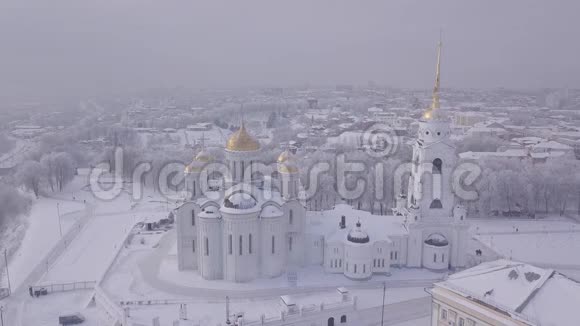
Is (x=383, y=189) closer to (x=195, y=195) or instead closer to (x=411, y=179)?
(x=411, y=179)

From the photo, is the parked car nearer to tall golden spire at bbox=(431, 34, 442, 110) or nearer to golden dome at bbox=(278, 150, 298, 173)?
golden dome at bbox=(278, 150, 298, 173)

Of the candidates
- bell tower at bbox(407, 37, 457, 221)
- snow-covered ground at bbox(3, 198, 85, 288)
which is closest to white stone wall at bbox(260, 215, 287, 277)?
bell tower at bbox(407, 37, 457, 221)

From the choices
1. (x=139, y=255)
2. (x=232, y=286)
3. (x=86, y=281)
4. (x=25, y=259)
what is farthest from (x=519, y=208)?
(x=25, y=259)

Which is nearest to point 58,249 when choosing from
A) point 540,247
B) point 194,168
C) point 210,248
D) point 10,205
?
point 10,205

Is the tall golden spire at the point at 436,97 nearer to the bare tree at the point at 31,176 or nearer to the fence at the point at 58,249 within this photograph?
the fence at the point at 58,249

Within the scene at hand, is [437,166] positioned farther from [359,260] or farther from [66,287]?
[66,287]

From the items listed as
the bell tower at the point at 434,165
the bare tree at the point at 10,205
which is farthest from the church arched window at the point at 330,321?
the bare tree at the point at 10,205
